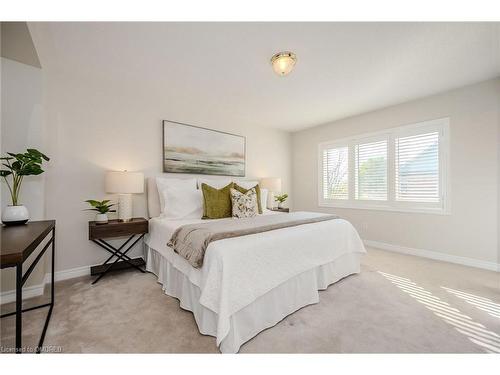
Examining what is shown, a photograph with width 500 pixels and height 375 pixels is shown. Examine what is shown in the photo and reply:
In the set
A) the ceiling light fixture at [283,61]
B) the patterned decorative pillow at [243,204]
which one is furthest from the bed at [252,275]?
the ceiling light fixture at [283,61]

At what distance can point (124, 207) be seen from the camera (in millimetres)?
2580

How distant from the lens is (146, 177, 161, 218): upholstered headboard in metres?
2.96

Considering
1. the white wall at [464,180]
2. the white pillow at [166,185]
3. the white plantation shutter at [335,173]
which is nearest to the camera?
the white wall at [464,180]

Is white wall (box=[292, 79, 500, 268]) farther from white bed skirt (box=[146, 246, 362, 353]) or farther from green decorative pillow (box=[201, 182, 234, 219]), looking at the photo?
green decorative pillow (box=[201, 182, 234, 219])

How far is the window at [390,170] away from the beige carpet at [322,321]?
1.32 meters

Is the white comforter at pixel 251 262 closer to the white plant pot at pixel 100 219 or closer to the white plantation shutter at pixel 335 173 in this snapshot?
the white plant pot at pixel 100 219

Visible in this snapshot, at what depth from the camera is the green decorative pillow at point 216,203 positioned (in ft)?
8.89

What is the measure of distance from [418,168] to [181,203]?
12.1ft

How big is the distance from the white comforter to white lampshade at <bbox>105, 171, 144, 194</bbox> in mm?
656

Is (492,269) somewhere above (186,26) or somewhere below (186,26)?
below

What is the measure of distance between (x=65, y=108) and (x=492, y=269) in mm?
5721

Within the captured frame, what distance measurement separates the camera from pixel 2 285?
189 centimetres
